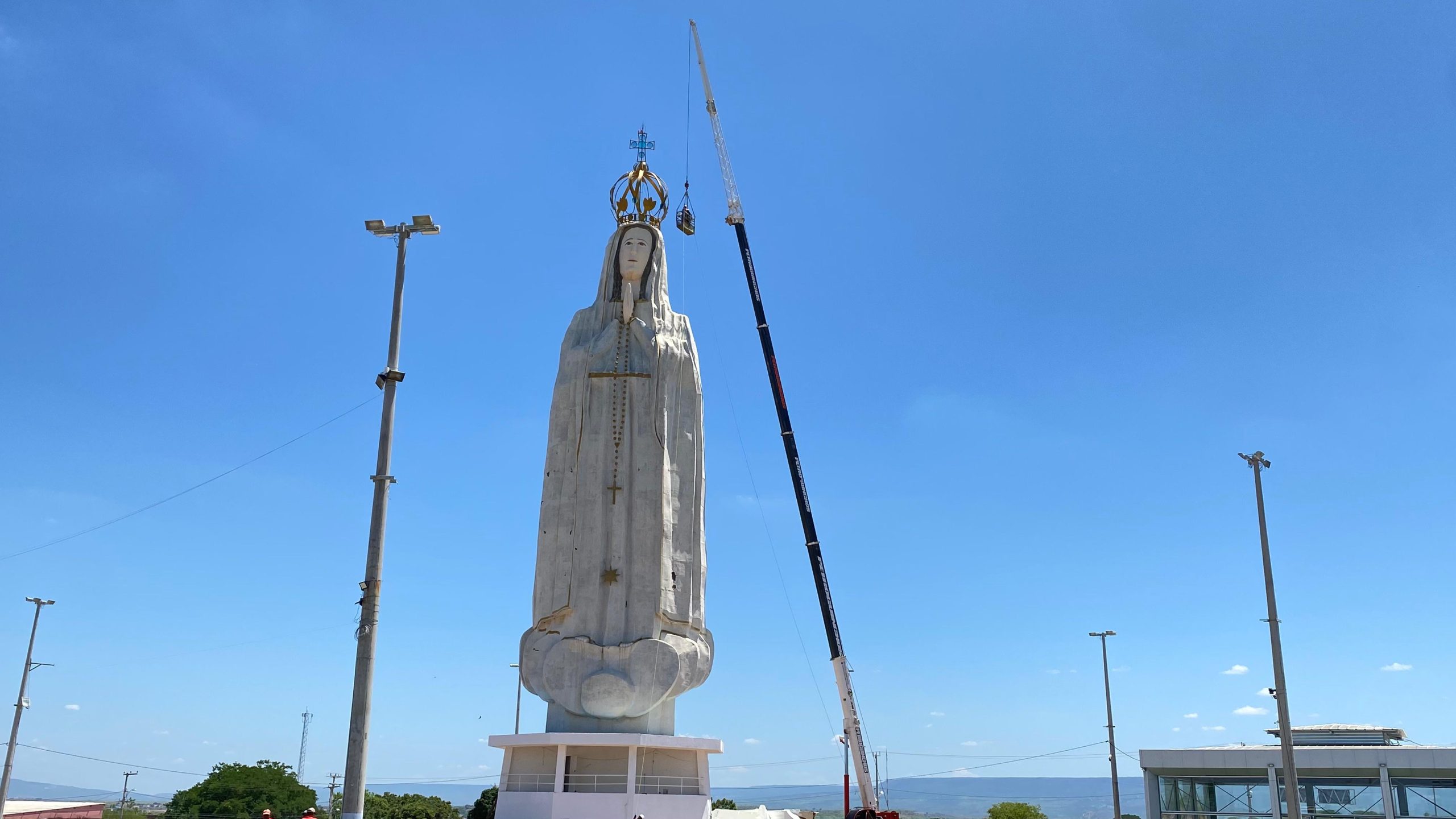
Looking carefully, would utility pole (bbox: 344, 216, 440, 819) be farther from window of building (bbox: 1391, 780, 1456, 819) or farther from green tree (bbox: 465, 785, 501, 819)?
window of building (bbox: 1391, 780, 1456, 819)

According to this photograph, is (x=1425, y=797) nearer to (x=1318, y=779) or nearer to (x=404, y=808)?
(x=1318, y=779)

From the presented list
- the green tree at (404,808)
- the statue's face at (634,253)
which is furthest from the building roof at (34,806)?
the statue's face at (634,253)

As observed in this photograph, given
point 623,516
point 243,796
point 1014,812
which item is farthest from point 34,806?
point 1014,812

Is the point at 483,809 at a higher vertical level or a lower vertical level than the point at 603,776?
lower

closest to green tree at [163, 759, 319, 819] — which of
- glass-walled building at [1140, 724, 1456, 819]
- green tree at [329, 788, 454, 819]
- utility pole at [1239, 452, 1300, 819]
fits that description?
green tree at [329, 788, 454, 819]

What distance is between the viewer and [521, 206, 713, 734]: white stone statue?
30891mm

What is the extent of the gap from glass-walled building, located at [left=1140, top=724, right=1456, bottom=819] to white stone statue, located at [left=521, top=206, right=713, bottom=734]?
1902 cm

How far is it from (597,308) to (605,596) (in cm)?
935

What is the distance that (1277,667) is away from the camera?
70.8ft

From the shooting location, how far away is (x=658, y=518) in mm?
33156

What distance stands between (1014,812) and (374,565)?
5146 centimetres

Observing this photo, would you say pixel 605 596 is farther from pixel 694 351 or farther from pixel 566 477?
pixel 694 351


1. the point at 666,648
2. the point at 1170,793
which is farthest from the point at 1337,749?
the point at 666,648

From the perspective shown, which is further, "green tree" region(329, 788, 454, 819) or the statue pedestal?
"green tree" region(329, 788, 454, 819)
